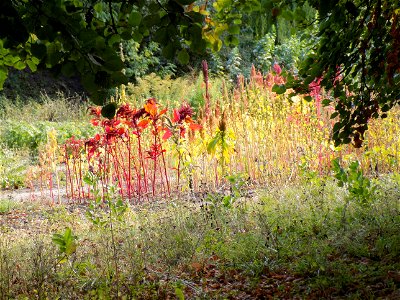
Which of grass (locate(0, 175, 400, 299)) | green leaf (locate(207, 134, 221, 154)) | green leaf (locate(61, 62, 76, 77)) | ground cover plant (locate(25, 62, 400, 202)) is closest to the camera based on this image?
green leaf (locate(61, 62, 76, 77))

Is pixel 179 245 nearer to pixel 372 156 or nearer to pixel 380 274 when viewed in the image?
pixel 380 274

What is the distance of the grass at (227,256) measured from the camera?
2561 millimetres

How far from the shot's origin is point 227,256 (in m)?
2.98

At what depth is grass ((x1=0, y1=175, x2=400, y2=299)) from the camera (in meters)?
2.56

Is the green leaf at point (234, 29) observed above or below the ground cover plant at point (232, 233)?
above

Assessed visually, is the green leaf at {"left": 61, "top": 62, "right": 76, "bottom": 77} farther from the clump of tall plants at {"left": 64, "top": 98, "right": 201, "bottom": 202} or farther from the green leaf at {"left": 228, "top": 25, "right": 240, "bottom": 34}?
the clump of tall plants at {"left": 64, "top": 98, "right": 201, "bottom": 202}

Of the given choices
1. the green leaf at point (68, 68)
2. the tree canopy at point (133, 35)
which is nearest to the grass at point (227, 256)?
the tree canopy at point (133, 35)

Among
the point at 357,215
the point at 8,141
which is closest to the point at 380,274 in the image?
the point at 357,215

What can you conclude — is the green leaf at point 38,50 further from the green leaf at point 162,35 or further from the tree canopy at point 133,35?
→ the green leaf at point 162,35

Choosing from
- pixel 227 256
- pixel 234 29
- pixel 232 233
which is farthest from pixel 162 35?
pixel 232 233

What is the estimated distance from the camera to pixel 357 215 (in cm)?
346

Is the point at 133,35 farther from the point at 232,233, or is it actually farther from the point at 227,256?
the point at 232,233

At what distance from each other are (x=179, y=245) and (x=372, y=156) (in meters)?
2.67

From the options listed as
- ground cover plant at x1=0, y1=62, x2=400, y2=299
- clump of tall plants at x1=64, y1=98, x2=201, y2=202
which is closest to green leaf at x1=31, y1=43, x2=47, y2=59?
ground cover plant at x1=0, y1=62, x2=400, y2=299
